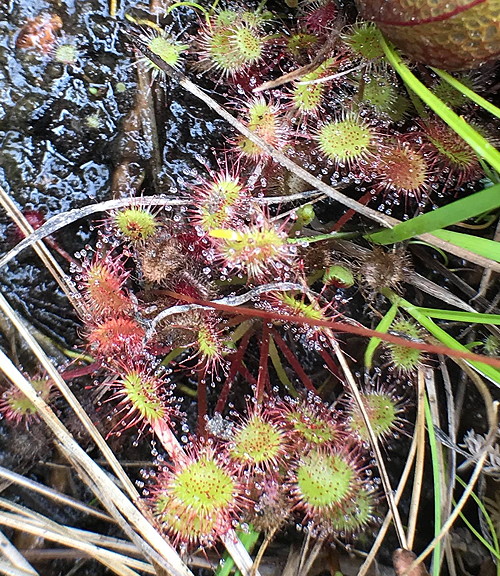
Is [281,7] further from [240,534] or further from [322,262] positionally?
[240,534]

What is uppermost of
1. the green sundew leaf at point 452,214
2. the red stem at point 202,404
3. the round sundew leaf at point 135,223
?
the round sundew leaf at point 135,223

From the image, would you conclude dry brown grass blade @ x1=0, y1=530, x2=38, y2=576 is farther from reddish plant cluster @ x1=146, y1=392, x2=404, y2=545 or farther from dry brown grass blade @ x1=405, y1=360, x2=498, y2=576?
dry brown grass blade @ x1=405, y1=360, x2=498, y2=576

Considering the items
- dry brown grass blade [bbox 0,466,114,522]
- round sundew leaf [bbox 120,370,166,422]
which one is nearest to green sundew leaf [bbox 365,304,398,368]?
round sundew leaf [bbox 120,370,166,422]

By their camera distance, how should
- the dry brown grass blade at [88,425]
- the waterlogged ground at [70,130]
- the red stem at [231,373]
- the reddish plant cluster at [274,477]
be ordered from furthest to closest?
the waterlogged ground at [70,130]
the red stem at [231,373]
the dry brown grass blade at [88,425]
the reddish plant cluster at [274,477]

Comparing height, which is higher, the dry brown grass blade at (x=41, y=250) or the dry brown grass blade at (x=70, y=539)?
the dry brown grass blade at (x=41, y=250)

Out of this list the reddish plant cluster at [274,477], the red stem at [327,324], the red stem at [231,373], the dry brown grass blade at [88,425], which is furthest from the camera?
the red stem at [231,373]

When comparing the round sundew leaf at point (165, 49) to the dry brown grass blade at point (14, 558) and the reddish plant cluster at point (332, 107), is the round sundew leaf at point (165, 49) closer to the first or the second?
the reddish plant cluster at point (332, 107)

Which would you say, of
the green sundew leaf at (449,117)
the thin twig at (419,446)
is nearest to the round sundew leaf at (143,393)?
the thin twig at (419,446)

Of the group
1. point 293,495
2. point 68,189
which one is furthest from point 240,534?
point 68,189
